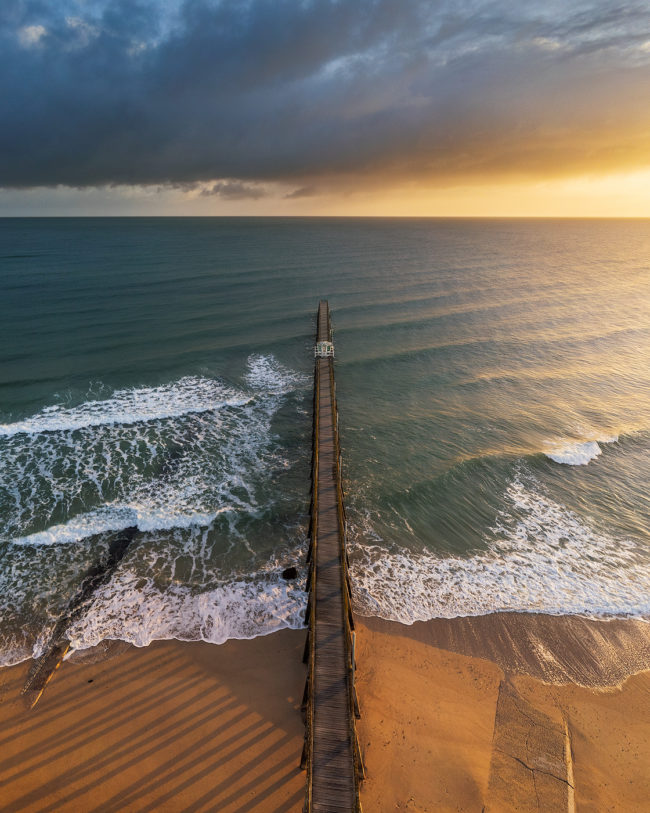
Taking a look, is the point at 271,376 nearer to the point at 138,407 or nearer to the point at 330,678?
the point at 138,407

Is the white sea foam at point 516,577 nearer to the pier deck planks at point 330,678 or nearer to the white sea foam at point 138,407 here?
the pier deck planks at point 330,678

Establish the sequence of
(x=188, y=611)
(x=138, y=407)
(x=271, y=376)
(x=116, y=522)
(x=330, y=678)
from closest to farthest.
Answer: (x=330, y=678)
(x=188, y=611)
(x=116, y=522)
(x=138, y=407)
(x=271, y=376)

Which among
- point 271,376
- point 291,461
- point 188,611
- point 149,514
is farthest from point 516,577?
point 271,376

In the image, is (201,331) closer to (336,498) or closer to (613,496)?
(336,498)

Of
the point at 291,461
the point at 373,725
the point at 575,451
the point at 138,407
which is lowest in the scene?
the point at 373,725

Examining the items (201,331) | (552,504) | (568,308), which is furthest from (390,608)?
(568,308)

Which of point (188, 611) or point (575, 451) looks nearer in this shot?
point (188, 611)

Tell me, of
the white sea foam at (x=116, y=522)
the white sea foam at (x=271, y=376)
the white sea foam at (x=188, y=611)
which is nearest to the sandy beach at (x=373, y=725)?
the white sea foam at (x=188, y=611)
